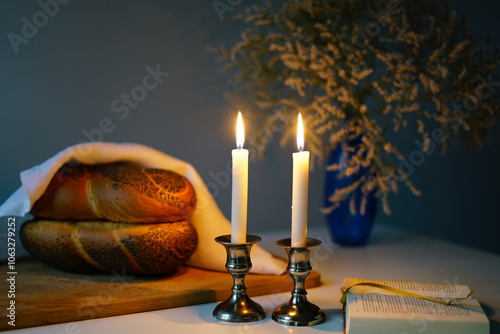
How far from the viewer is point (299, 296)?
90cm

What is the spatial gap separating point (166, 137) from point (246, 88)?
293 mm

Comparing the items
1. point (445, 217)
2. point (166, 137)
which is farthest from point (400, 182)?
point (166, 137)

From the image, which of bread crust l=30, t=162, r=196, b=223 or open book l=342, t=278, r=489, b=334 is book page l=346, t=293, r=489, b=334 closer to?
open book l=342, t=278, r=489, b=334

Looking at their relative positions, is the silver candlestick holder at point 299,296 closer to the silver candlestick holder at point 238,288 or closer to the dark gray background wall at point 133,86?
the silver candlestick holder at point 238,288

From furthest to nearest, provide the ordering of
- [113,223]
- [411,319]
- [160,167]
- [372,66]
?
[372,66] → [160,167] → [113,223] → [411,319]

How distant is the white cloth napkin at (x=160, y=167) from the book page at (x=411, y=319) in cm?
29

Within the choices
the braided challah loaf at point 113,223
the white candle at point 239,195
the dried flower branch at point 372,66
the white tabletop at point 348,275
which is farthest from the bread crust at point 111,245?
the dried flower branch at point 372,66

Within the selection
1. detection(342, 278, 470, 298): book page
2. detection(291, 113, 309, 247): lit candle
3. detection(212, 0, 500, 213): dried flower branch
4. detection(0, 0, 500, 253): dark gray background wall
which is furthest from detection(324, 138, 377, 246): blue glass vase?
detection(291, 113, 309, 247): lit candle

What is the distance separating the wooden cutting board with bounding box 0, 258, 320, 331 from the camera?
89 cm

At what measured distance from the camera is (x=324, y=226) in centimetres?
188

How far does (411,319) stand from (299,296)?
186 mm

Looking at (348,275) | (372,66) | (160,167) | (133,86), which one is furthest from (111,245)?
(372,66)

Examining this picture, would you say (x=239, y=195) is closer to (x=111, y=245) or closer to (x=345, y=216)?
(x=111, y=245)

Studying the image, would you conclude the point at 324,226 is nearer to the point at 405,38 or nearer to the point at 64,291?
the point at 405,38
